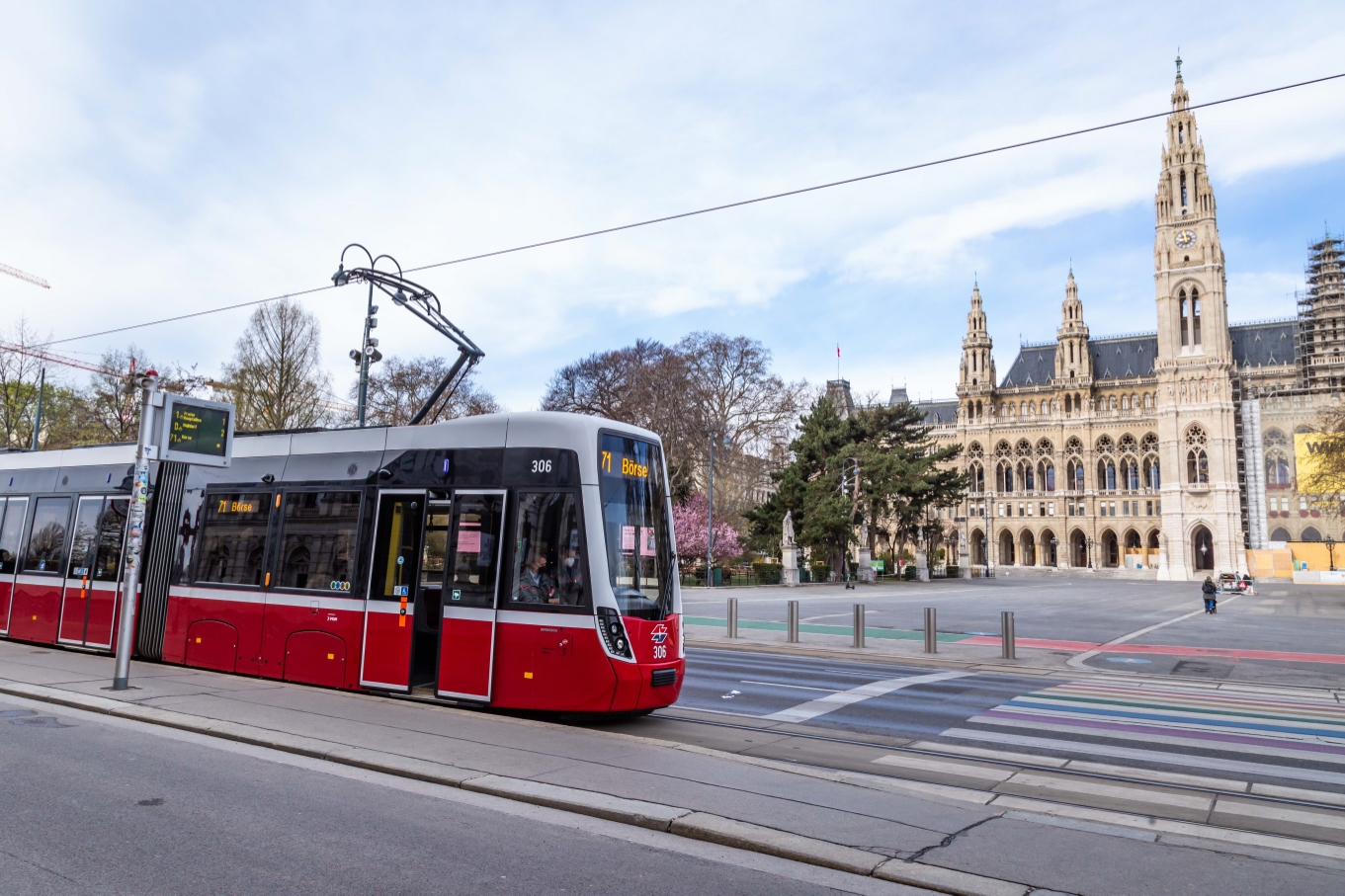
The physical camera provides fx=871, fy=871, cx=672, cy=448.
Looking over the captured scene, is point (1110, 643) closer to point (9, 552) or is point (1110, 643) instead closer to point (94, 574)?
point (94, 574)

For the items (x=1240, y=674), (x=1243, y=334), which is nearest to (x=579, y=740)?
(x=1240, y=674)

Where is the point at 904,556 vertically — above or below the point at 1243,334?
below

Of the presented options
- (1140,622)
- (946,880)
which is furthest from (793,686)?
(1140,622)

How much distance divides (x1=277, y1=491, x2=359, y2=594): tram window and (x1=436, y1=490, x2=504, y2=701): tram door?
5.14 feet

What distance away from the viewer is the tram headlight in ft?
27.7

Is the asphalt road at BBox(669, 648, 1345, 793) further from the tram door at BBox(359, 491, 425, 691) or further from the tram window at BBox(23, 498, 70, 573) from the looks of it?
the tram window at BBox(23, 498, 70, 573)

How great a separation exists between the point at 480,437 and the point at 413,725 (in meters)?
3.03

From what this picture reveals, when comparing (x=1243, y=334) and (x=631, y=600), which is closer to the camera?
(x=631, y=600)

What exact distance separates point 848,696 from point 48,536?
41.8 ft

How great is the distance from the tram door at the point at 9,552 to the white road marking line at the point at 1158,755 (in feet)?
48.6

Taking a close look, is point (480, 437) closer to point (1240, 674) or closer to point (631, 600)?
point (631, 600)

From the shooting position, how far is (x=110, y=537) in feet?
43.1

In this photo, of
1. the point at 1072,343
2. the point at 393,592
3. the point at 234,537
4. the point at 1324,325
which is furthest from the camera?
the point at 1072,343

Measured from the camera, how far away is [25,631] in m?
14.1
